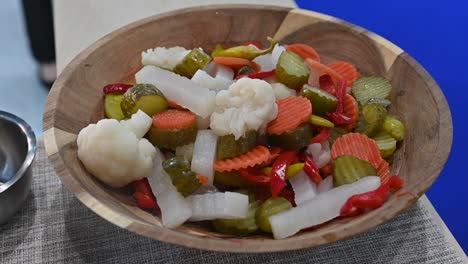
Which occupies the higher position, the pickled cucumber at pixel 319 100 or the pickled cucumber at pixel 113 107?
the pickled cucumber at pixel 319 100

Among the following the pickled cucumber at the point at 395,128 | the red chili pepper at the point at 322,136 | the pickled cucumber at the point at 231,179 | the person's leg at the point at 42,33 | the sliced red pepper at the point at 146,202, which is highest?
the pickled cucumber at the point at 395,128

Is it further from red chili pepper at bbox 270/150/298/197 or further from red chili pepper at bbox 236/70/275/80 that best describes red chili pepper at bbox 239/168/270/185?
red chili pepper at bbox 236/70/275/80

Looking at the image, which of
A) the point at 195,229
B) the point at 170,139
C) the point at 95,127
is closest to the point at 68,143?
the point at 95,127

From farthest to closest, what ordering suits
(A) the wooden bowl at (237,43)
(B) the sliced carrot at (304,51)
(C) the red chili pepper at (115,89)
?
(B) the sliced carrot at (304,51), (C) the red chili pepper at (115,89), (A) the wooden bowl at (237,43)

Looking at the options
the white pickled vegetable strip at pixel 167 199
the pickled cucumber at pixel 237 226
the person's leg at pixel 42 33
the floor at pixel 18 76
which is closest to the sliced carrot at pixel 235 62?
the white pickled vegetable strip at pixel 167 199

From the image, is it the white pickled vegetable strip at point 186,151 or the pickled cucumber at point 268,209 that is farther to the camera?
the white pickled vegetable strip at point 186,151

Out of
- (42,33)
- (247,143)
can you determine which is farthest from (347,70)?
(42,33)

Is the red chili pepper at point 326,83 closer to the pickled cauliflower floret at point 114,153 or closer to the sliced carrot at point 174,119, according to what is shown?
the sliced carrot at point 174,119
